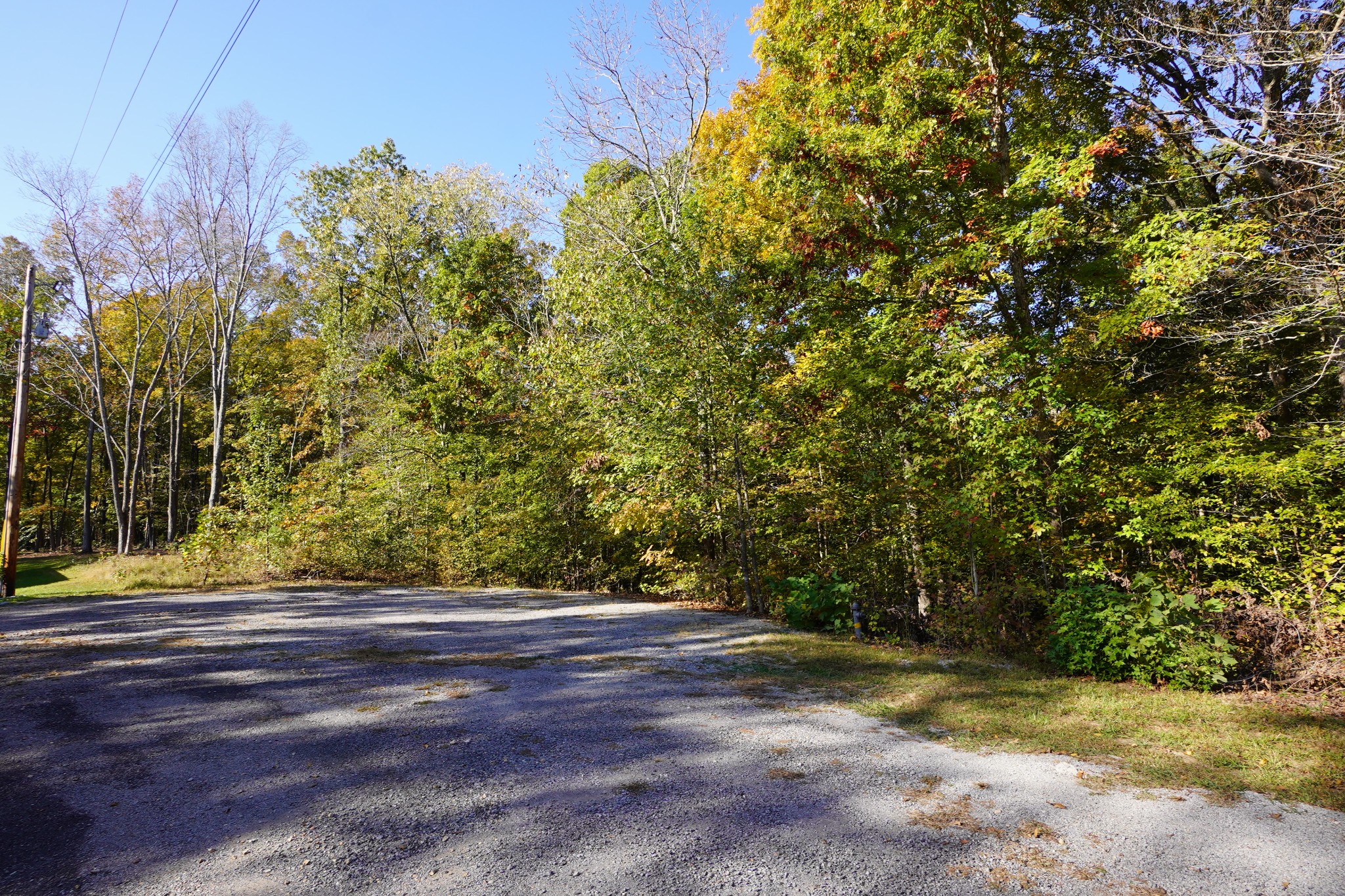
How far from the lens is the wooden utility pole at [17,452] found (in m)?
11.9

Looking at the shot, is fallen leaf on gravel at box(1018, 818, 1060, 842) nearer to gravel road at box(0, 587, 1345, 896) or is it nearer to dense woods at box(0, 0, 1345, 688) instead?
gravel road at box(0, 587, 1345, 896)

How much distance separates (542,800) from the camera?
3670mm

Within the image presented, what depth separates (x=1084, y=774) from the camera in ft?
13.6

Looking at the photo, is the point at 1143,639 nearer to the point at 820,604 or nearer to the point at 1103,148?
the point at 820,604

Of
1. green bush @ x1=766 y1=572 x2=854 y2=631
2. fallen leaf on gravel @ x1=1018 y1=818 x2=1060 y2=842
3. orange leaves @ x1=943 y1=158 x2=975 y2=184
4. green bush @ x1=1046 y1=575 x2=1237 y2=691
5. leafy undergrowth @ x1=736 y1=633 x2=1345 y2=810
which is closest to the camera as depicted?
fallen leaf on gravel @ x1=1018 y1=818 x2=1060 y2=842

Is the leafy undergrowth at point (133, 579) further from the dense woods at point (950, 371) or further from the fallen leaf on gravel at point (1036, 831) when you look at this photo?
the fallen leaf on gravel at point (1036, 831)

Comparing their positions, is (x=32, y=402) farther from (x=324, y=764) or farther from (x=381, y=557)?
(x=324, y=764)

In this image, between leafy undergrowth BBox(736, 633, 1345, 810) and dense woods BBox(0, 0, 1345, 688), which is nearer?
leafy undergrowth BBox(736, 633, 1345, 810)

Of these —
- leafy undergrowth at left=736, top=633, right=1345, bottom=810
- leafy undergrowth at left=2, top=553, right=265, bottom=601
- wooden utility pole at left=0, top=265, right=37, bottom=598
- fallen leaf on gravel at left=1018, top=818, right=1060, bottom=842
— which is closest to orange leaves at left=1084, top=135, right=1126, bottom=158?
leafy undergrowth at left=736, top=633, right=1345, bottom=810

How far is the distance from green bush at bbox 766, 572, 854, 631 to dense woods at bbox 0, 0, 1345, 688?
0.08 metres

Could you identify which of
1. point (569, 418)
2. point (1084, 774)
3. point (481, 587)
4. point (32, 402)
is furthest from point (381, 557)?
point (32, 402)

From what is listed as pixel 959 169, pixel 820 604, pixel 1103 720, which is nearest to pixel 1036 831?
pixel 1103 720

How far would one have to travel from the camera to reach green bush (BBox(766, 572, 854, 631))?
9.40m

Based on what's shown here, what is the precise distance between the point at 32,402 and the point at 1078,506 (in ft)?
127
